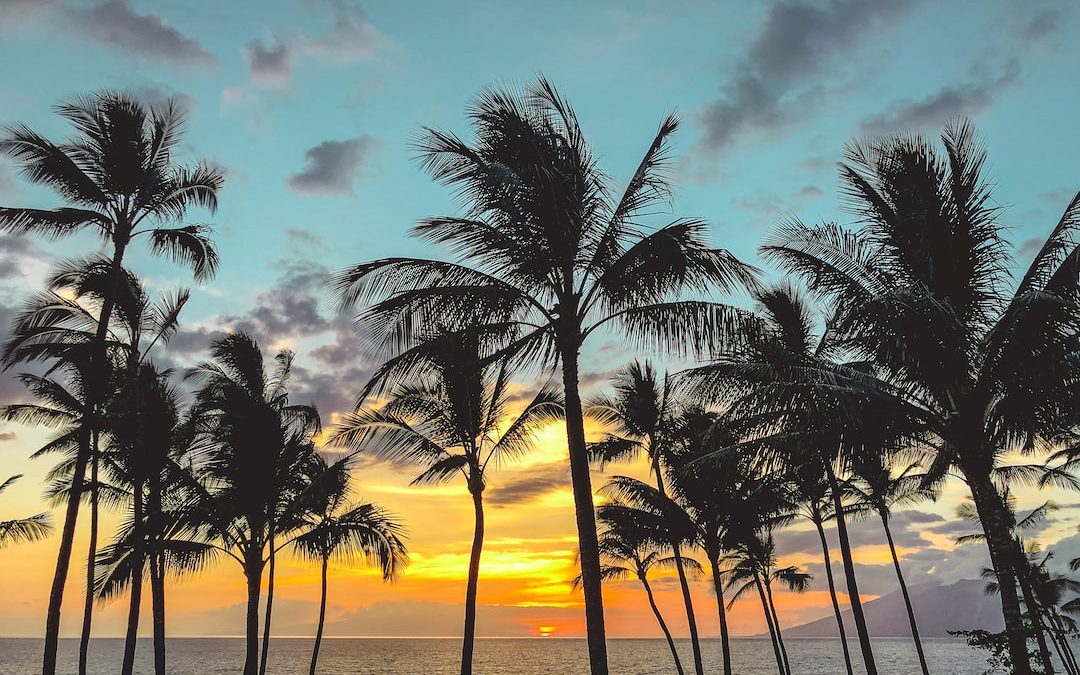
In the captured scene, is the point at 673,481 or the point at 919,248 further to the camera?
the point at 673,481

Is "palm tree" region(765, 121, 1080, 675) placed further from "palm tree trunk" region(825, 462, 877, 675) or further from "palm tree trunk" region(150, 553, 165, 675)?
"palm tree trunk" region(150, 553, 165, 675)

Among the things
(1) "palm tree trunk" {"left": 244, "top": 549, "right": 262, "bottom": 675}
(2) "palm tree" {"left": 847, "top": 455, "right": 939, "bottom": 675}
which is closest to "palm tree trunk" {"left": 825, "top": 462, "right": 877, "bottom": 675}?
(2) "palm tree" {"left": 847, "top": 455, "right": 939, "bottom": 675}

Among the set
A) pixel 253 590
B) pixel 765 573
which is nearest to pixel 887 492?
pixel 765 573

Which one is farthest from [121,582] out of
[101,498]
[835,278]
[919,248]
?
[919,248]

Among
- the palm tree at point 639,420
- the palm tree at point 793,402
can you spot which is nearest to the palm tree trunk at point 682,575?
the palm tree at point 639,420

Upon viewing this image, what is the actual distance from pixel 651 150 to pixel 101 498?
22.8 m

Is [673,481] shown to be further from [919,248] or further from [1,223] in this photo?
[1,223]

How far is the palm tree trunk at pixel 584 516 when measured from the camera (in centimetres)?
1073

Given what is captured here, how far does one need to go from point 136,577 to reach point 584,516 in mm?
13988

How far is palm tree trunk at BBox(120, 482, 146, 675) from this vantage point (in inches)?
734

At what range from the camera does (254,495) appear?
20.4 metres

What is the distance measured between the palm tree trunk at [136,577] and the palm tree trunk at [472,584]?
7.97 m

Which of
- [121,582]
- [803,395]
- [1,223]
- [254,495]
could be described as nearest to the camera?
[803,395]

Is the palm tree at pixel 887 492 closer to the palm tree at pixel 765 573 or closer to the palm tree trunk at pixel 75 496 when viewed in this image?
the palm tree at pixel 765 573
